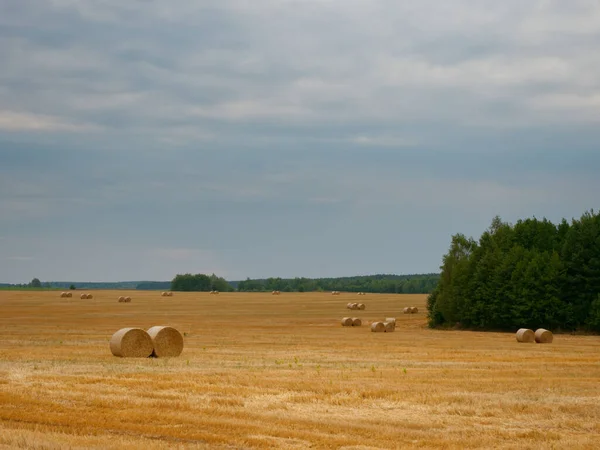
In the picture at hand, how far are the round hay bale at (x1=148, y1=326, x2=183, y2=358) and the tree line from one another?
3503 centimetres

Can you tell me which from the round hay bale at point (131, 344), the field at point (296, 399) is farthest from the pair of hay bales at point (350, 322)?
the round hay bale at point (131, 344)

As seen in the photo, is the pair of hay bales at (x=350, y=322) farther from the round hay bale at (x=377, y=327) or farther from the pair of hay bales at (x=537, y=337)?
the pair of hay bales at (x=537, y=337)

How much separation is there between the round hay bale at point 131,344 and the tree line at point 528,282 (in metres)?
36.4

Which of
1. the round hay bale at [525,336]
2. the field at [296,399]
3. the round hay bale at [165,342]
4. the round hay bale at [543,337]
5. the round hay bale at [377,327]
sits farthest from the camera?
the round hay bale at [377,327]

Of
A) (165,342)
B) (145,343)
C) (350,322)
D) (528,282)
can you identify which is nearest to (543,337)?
(528,282)

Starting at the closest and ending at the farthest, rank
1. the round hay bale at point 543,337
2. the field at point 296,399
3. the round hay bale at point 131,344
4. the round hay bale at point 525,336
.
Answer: the field at point 296,399
the round hay bale at point 131,344
the round hay bale at point 543,337
the round hay bale at point 525,336

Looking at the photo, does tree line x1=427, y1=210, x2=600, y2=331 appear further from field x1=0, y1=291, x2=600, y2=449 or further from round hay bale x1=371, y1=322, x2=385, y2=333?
field x1=0, y1=291, x2=600, y2=449

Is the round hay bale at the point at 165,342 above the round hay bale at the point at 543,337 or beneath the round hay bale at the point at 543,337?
above

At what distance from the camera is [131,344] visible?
31.9 metres

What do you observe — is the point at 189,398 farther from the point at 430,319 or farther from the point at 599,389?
the point at 430,319

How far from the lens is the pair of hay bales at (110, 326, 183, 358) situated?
31.7 metres

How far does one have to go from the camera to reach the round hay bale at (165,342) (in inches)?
1289

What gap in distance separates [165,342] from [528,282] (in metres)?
36.6

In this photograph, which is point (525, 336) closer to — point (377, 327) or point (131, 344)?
point (377, 327)
